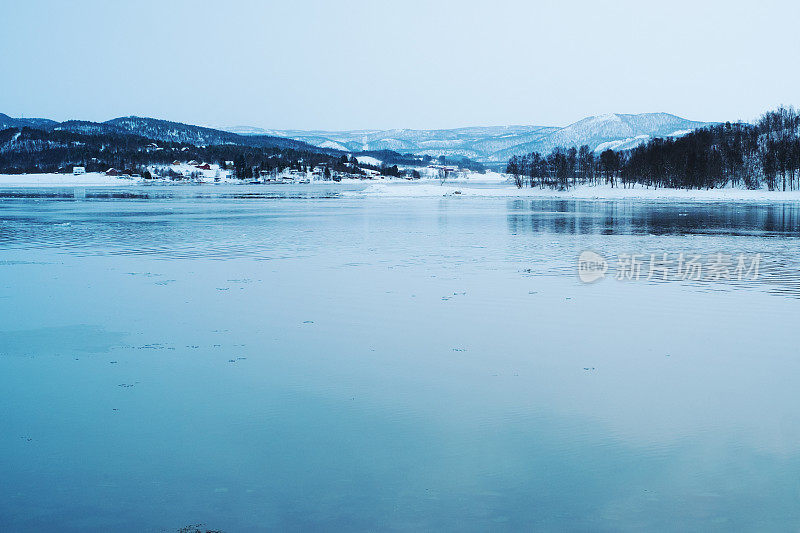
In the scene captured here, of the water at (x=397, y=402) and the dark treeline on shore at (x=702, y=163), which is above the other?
the dark treeline on shore at (x=702, y=163)

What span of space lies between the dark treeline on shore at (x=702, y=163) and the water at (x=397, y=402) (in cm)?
8013

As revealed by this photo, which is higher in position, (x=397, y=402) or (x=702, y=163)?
(x=702, y=163)

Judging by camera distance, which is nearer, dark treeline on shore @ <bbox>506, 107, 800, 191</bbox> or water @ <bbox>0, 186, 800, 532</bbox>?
water @ <bbox>0, 186, 800, 532</bbox>

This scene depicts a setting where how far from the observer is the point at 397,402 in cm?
699

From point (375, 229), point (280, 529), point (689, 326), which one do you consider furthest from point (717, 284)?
point (375, 229)

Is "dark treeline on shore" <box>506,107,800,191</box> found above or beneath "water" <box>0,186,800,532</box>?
above

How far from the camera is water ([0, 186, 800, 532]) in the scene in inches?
191

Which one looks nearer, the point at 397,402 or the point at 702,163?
the point at 397,402

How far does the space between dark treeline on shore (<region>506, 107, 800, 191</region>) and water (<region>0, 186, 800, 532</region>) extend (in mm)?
80130

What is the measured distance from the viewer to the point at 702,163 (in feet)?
292

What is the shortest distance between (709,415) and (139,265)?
13948mm

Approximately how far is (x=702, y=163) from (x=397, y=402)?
90933 millimetres

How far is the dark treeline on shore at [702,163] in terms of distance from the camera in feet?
287

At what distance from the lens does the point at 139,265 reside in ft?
A: 56.5
